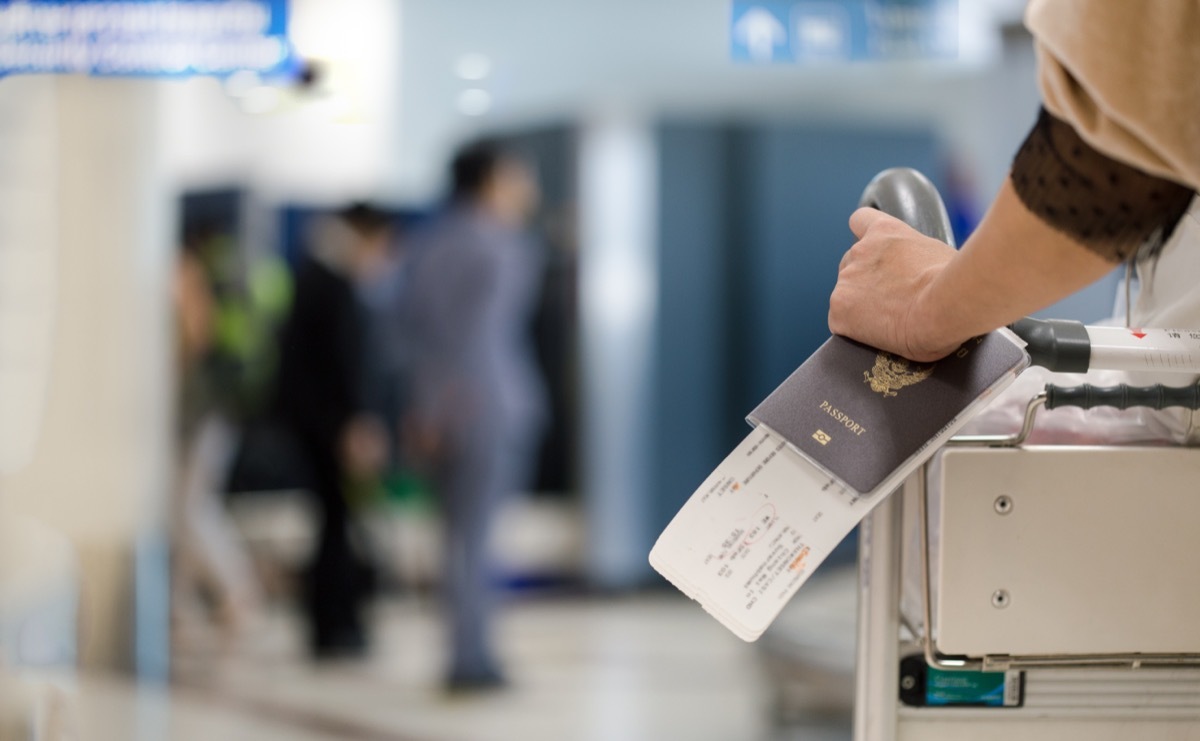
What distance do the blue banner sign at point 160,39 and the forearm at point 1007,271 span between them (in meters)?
1.95

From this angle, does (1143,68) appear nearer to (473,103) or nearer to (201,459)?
(201,459)

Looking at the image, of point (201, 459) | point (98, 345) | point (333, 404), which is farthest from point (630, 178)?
point (98, 345)

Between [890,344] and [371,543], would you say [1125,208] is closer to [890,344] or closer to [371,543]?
[890,344]

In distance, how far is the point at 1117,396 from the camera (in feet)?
3.54

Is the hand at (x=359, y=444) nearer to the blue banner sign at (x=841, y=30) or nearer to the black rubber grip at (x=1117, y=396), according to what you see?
the blue banner sign at (x=841, y=30)

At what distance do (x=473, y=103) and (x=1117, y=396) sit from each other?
178 inches

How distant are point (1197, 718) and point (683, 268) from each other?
4141mm

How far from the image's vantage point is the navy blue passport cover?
1028 millimetres

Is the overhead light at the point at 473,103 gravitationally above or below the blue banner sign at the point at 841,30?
above

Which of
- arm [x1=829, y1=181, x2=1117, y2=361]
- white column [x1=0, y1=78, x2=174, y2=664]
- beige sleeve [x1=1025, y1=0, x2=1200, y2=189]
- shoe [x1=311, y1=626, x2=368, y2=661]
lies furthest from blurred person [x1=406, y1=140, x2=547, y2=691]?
beige sleeve [x1=1025, y1=0, x2=1200, y2=189]

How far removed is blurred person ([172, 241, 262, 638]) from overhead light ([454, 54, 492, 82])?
4.01ft

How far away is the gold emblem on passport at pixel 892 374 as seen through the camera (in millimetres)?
1059

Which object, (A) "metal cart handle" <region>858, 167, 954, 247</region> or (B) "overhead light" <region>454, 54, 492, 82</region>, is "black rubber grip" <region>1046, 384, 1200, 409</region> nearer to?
(A) "metal cart handle" <region>858, 167, 954, 247</region>

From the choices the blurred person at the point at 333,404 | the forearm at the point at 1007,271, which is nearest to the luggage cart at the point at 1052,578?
the forearm at the point at 1007,271
